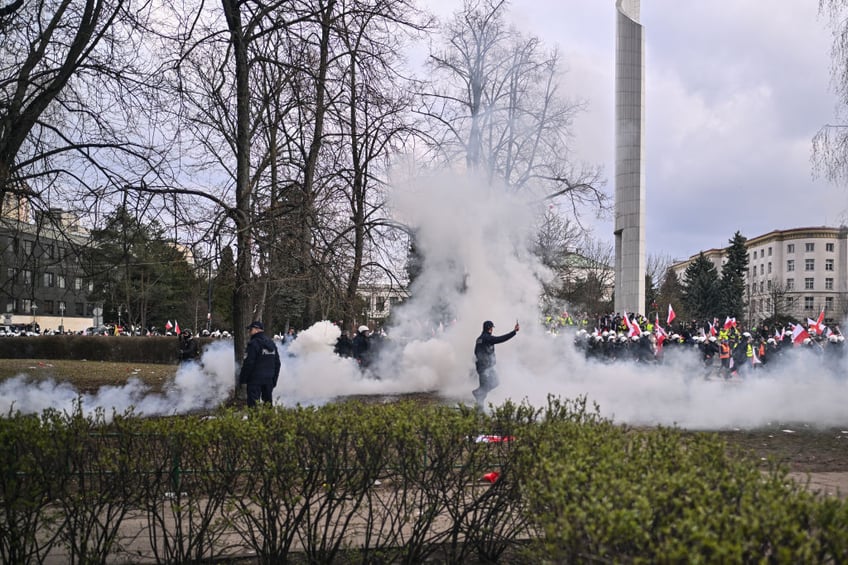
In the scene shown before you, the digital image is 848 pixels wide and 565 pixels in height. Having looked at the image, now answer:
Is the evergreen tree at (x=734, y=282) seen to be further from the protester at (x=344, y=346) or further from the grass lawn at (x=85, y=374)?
the grass lawn at (x=85, y=374)

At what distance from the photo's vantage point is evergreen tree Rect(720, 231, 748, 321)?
194ft

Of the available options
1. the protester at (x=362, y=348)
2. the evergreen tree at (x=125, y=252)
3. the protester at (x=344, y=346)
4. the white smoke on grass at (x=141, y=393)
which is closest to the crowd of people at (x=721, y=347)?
the protester at (x=362, y=348)

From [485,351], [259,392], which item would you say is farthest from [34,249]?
[485,351]

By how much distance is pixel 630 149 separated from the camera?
114 ft

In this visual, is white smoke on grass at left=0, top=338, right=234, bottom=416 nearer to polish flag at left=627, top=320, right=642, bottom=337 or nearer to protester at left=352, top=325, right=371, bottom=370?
protester at left=352, top=325, right=371, bottom=370

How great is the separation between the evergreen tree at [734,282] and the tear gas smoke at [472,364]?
37243 millimetres

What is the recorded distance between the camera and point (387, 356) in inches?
914

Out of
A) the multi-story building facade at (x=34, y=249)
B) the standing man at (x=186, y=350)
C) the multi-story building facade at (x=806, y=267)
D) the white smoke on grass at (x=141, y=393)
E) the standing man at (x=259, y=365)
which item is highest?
the multi-story building facade at (x=806, y=267)

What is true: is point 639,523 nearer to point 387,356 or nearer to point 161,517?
point 161,517

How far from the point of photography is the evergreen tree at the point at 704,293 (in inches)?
2343

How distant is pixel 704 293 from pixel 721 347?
37.6 m

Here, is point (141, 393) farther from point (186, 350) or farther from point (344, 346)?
point (344, 346)

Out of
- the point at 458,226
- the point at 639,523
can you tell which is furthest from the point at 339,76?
the point at 639,523

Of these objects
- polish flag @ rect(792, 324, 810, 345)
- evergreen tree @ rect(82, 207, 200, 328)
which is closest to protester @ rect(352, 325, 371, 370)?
evergreen tree @ rect(82, 207, 200, 328)
